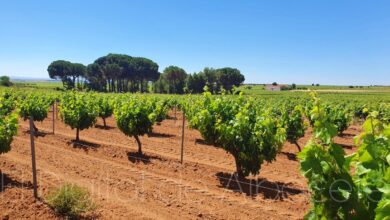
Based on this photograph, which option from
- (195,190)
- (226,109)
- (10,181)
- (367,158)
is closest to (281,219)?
(195,190)

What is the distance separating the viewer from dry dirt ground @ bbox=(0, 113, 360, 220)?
6.83 meters

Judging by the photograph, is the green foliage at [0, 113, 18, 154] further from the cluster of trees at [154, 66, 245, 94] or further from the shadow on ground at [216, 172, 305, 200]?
the cluster of trees at [154, 66, 245, 94]

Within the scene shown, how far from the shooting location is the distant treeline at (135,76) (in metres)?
80.8

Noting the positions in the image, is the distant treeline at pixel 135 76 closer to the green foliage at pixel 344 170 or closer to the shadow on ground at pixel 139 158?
the shadow on ground at pixel 139 158

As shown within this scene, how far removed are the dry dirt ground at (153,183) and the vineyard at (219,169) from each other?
0.09 ft

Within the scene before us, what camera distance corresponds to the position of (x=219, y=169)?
10.6 m

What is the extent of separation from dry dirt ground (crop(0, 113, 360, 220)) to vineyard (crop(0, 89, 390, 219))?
27mm

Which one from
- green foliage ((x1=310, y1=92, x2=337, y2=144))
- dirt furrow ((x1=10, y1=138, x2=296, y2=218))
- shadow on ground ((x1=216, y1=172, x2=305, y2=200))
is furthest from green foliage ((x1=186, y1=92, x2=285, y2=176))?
green foliage ((x1=310, y1=92, x2=337, y2=144))

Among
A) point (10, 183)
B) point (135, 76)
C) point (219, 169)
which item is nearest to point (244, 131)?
point (219, 169)

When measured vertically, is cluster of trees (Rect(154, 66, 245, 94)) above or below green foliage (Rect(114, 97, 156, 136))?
above

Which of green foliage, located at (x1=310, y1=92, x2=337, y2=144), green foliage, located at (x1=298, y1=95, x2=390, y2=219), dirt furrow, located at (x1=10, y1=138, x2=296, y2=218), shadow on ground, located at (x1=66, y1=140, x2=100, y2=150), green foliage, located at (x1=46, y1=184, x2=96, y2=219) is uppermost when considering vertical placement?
green foliage, located at (x1=310, y1=92, x2=337, y2=144)

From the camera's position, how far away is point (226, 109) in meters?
9.72

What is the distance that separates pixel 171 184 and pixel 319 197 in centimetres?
610

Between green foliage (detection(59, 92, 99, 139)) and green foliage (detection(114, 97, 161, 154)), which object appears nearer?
green foliage (detection(114, 97, 161, 154))
